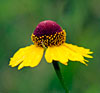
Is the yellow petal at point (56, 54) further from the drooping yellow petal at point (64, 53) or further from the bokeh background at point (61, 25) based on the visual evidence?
the bokeh background at point (61, 25)

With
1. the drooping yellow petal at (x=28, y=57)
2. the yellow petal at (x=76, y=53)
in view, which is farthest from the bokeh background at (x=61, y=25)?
the drooping yellow petal at (x=28, y=57)

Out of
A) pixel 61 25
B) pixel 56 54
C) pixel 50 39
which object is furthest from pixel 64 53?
pixel 61 25

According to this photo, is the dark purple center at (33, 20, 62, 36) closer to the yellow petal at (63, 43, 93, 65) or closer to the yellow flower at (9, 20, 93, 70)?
the yellow flower at (9, 20, 93, 70)

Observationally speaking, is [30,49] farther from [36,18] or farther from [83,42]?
[36,18]

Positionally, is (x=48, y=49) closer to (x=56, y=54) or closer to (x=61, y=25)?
(x=56, y=54)
